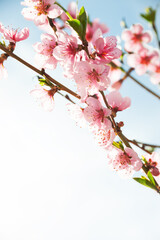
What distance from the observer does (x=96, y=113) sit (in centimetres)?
126

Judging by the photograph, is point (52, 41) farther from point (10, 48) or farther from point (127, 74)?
point (127, 74)

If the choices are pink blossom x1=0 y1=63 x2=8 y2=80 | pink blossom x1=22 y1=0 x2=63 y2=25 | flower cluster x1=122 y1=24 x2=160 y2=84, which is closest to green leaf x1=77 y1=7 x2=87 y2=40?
pink blossom x1=22 y1=0 x2=63 y2=25

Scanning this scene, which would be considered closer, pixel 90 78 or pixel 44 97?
pixel 90 78

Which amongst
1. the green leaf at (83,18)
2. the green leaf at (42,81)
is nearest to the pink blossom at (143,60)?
the green leaf at (42,81)

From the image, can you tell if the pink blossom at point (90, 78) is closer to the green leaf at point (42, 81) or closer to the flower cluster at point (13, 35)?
the green leaf at point (42, 81)

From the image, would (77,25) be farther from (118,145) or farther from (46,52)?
(118,145)

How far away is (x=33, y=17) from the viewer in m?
1.43

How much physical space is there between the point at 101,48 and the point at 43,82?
40 centimetres

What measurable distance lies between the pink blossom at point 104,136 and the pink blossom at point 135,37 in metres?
2.71

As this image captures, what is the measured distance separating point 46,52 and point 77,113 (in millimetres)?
433

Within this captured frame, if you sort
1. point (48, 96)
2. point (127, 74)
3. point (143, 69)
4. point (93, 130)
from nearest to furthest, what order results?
1. point (93, 130)
2. point (48, 96)
3. point (127, 74)
4. point (143, 69)

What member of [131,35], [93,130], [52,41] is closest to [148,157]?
[93,130]

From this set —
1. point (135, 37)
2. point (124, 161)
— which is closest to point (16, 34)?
point (124, 161)

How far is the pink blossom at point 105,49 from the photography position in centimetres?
119
